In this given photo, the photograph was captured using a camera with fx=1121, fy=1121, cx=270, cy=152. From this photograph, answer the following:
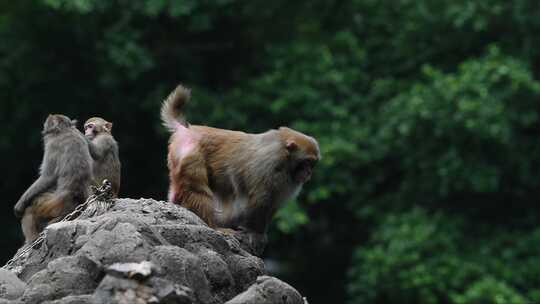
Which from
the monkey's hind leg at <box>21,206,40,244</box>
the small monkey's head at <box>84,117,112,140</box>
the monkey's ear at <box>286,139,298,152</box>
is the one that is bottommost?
the monkey's hind leg at <box>21,206,40,244</box>

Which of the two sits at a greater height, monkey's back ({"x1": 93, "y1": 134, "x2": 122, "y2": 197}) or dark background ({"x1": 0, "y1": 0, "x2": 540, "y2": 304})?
monkey's back ({"x1": 93, "y1": 134, "x2": 122, "y2": 197})

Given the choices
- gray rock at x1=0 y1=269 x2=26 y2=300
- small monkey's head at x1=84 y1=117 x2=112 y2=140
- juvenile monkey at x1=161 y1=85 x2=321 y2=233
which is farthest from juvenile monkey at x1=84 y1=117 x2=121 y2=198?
gray rock at x1=0 y1=269 x2=26 y2=300

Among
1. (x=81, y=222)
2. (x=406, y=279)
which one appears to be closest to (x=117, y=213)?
(x=81, y=222)

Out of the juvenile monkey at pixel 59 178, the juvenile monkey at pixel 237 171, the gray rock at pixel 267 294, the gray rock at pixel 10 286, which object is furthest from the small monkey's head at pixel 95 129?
the gray rock at pixel 267 294

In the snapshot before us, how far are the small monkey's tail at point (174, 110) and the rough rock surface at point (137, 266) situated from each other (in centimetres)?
158

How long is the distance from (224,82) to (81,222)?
10.5m

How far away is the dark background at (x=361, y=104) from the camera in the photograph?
43.9 ft

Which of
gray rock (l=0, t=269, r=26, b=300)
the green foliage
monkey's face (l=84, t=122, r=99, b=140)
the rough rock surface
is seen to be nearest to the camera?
the rough rock surface

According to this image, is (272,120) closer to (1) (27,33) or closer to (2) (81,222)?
(1) (27,33)

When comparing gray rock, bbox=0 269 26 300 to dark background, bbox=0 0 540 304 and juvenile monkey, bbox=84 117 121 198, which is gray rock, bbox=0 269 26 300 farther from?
dark background, bbox=0 0 540 304

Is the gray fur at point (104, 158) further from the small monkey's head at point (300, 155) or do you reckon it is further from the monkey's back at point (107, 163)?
the small monkey's head at point (300, 155)

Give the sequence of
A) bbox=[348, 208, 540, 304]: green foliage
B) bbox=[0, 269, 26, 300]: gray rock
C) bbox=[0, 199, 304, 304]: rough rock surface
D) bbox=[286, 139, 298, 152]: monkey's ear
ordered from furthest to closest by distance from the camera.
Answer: bbox=[348, 208, 540, 304]: green foliage → bbox=[286, 139, 298, 152]: monkey's ear → bbox=[0, 269, 26, 300]: gray rock → bbox=[0, 199, 304, 304]: rough rock surface

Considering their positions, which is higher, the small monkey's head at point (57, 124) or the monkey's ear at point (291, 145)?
the small monkey's head at point (57, 124)

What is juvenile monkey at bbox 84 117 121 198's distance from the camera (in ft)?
22.9
